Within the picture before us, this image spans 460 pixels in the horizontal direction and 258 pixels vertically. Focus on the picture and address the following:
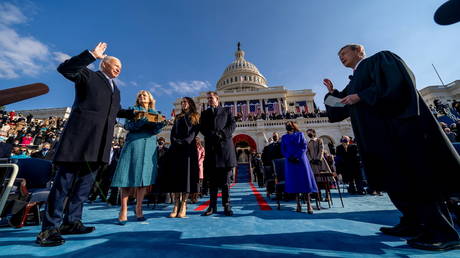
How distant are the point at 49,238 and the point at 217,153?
2310mm

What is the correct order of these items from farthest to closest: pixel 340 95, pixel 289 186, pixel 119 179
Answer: pixel 289 186, pixel 119 179, pixel 340 95

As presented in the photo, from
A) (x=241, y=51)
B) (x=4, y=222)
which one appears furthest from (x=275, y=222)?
(x=241, y=51)

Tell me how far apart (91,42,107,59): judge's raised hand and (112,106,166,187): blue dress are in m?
0.95

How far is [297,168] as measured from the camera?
3.64 m

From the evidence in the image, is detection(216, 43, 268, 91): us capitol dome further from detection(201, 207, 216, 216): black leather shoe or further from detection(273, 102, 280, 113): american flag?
detection(201, 207, 216, 216): black leather shoe

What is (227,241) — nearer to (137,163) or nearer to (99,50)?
(137,163)

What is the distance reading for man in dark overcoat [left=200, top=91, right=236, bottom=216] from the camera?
3.38 meters

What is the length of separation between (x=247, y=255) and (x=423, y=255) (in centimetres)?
134

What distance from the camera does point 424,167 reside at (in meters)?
1.53

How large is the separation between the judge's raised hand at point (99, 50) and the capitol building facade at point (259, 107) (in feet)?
25.8

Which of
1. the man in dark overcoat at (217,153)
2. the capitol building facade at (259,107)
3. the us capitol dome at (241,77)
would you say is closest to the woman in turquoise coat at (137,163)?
the man in dark overcoat at (217,153)

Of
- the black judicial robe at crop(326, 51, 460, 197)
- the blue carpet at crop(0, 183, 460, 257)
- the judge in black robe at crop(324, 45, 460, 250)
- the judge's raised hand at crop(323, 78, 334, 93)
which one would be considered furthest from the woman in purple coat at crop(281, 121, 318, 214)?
the black judicial robe at crop(326, 51, 460, 197)

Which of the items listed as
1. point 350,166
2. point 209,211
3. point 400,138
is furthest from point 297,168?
point 350,166

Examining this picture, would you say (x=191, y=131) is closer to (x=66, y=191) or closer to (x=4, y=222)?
(x=66, y=191)
